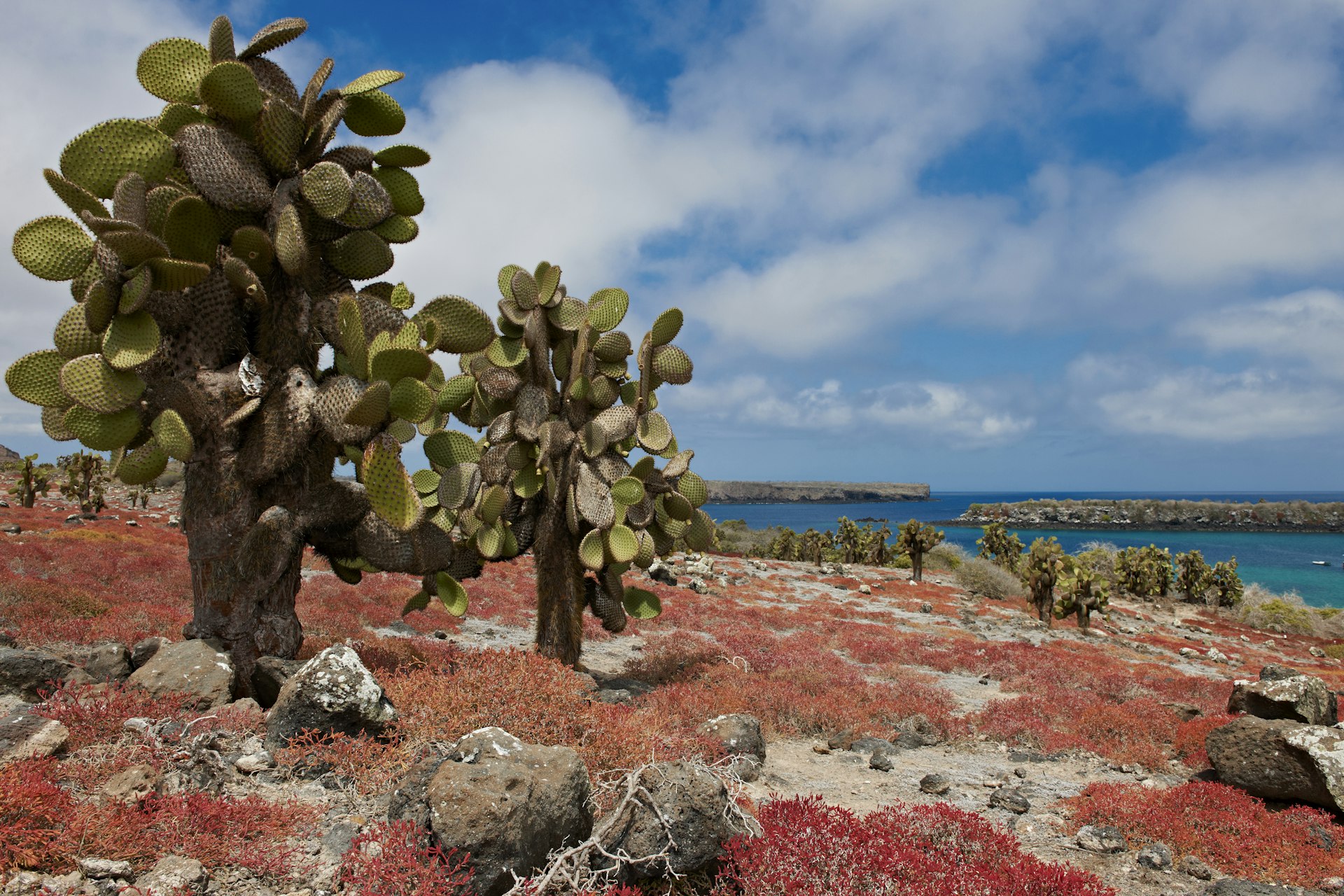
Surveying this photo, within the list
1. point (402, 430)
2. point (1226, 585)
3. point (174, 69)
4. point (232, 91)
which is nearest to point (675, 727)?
point (402, 430)

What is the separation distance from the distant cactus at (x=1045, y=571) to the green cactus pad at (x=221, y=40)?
2656cm

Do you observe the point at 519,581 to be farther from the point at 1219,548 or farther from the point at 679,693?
the point at 1219,548

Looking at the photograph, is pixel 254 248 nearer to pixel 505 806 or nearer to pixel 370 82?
pixel 370 82

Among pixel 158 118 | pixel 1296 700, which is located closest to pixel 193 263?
pixel 158 118

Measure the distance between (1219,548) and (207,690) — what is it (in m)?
136

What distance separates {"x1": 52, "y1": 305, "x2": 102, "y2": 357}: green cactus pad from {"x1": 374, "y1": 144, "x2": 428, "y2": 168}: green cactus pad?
326 centimetres

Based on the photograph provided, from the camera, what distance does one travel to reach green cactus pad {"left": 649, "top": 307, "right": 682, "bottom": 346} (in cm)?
1015

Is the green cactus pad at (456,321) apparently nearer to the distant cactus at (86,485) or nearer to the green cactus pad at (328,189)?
the green cactus pad at (328,189)

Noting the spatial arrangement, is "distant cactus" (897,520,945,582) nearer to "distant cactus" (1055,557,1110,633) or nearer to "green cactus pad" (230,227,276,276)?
"distant cactus" (1055,557,1110,633)

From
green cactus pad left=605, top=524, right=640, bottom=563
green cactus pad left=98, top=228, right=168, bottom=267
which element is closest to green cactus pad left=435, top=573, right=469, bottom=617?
green cactus pad left=605, top=524, right=640, bottom=563

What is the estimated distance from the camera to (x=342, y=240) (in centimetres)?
732

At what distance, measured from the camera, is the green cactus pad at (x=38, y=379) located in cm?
636

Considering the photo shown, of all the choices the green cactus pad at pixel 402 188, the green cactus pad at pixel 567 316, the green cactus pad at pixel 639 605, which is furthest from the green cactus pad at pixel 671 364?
the green cactus pad at pixel 402 188

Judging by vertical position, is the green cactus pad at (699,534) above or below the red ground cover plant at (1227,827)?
above
